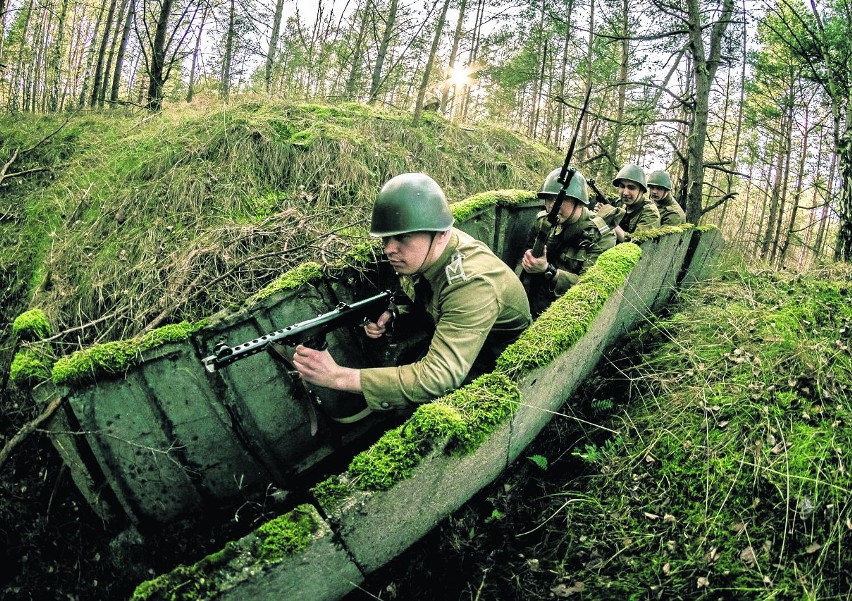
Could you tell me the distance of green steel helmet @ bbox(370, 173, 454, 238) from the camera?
265 cm

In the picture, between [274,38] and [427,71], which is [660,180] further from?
[274,38]

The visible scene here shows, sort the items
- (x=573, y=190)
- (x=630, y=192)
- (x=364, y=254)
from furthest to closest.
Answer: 1. (x=630, y=192)
2. (x=573, y=190)
3. (x=364, y=254)

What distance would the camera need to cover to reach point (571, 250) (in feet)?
16.2

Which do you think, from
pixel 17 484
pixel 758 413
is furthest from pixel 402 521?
pixel 17 484

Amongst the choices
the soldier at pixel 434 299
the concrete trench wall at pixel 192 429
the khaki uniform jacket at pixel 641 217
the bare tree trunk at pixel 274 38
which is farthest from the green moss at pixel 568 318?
the bare tree trunk at pixel 274 38

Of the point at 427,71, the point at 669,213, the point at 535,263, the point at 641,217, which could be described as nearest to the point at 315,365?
the point at 535,263

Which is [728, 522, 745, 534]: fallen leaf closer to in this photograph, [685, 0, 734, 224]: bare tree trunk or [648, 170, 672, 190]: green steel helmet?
[685, 0, 734, 224]: bare tree trunk

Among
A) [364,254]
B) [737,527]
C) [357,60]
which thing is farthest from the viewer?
[357,60]

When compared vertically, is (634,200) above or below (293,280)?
above

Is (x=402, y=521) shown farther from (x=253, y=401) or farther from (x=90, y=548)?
(x=90, y=548)

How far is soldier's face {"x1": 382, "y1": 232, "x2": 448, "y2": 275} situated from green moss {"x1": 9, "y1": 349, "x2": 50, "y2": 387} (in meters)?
2.72

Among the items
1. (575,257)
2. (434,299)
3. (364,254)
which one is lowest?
(434,299)

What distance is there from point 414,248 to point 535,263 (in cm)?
197

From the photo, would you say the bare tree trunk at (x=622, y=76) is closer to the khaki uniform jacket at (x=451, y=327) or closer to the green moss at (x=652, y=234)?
the green moss at (x=652, y=234)
